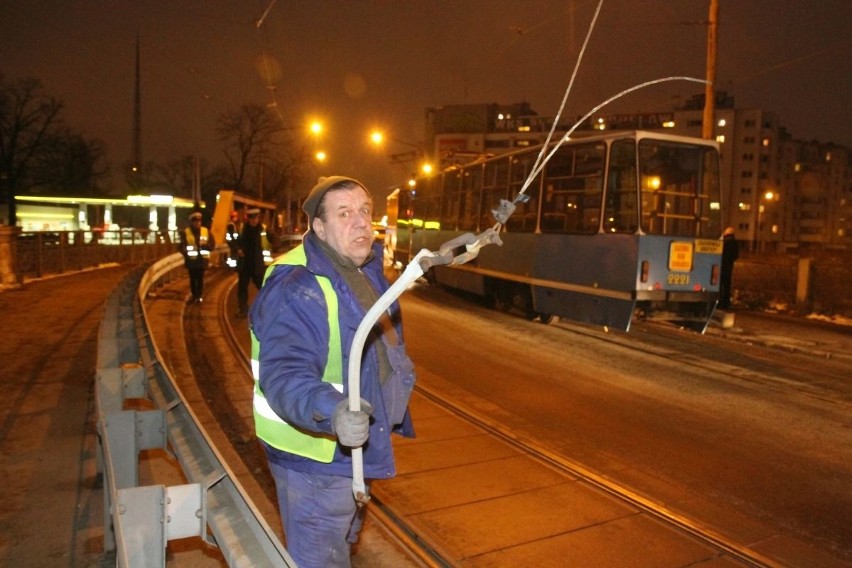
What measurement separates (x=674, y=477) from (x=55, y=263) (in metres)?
21.4

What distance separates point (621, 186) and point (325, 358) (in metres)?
10.4

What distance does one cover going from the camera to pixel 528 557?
4414 millimetres

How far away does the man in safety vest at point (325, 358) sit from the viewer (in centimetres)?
261

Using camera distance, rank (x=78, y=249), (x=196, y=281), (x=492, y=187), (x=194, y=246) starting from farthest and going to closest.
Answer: (x=78, y=249) → (x=492, y=187) → (x=196, y=281) → (x=194, y=246)

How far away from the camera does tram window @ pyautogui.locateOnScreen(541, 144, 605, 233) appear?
12539 millimetres

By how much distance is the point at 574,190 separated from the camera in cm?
1302

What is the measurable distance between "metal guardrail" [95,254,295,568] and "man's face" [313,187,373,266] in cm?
95

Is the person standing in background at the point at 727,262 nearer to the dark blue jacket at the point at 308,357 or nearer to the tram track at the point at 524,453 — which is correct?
the tram track at the point at 524,453

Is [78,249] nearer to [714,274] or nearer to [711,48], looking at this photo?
[711,48]

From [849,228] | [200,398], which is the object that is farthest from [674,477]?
[849,228]

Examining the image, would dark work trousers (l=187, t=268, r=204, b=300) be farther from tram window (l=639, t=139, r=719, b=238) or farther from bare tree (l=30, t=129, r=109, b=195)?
bare tree (l=30, t=129, r=109, b=195)

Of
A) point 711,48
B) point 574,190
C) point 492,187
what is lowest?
point 574,190

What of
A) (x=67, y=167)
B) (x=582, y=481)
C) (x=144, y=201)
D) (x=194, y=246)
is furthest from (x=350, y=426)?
(x=67, y=167)

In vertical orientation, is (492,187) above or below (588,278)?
above
